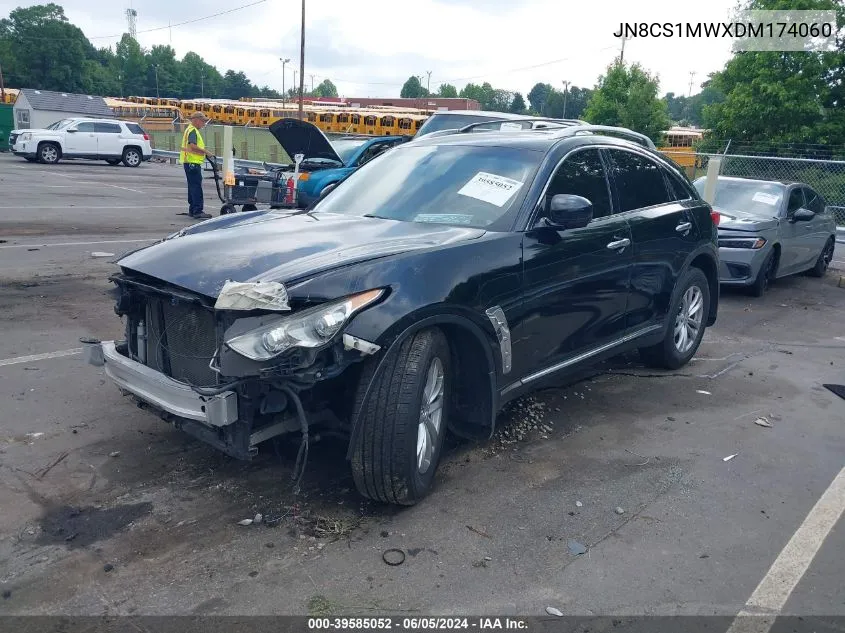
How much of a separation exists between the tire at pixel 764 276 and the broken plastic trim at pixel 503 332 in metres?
7.16

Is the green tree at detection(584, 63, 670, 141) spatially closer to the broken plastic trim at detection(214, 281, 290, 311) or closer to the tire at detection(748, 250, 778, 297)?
the tire at detection(748, 250, 778, 297)

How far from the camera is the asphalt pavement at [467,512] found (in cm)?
318

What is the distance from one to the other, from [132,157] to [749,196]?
2536cm

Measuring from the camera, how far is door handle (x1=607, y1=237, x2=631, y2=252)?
5137 millimetres

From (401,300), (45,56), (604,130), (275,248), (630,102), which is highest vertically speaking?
(45,56)

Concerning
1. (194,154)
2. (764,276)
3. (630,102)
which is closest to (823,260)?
(764,276)

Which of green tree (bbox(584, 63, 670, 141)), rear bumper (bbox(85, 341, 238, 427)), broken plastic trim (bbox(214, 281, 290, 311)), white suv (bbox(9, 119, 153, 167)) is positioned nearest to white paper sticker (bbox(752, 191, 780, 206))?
broken plastic trim (bbox(214, 281, 290, 311))

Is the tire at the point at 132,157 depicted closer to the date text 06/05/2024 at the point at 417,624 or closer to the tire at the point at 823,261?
the tire at the point at 823,261

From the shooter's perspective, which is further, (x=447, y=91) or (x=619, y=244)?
(x=447, y=91)

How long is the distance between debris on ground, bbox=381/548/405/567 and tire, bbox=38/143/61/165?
92.6ft

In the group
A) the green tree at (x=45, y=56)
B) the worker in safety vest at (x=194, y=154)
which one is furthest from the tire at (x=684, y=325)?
the green tree at (x=45, y=56)

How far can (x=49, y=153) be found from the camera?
27.5 m

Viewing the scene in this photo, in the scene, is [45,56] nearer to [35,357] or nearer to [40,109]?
[40,109]

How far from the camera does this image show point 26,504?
374cm
